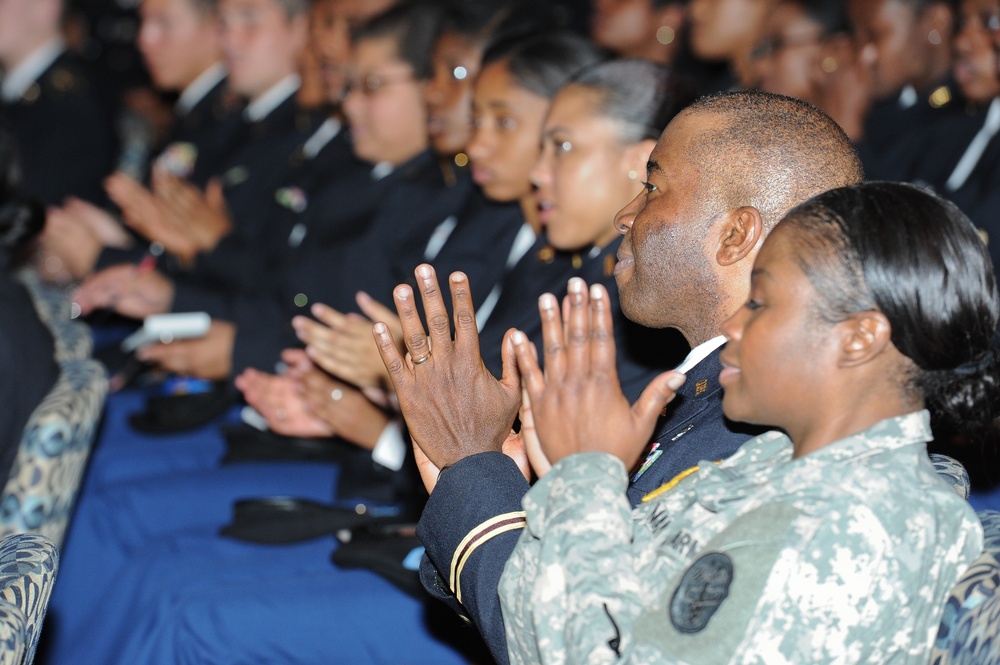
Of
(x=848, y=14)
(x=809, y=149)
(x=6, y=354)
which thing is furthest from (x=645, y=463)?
(x=848, y=14)

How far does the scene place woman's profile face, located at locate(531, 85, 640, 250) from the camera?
220cm

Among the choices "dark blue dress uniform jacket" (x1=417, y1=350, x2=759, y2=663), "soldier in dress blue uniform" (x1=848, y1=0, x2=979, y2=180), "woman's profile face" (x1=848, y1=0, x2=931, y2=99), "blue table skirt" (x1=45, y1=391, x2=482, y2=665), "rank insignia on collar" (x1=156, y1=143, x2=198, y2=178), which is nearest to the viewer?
"dark blue dress uniform jacket" (x1=417, y1=350, x2=759, y2=663)

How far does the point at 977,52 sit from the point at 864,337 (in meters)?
2.52

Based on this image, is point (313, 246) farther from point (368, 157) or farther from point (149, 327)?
point (149, 327)

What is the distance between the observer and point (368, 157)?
3.35 metres

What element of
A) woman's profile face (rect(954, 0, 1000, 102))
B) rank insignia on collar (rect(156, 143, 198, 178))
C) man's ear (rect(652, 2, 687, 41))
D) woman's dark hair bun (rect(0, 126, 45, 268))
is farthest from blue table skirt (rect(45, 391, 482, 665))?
man's ear (rect(652, 2, 687, 41))

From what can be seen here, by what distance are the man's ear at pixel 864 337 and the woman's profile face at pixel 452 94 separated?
1904 mm

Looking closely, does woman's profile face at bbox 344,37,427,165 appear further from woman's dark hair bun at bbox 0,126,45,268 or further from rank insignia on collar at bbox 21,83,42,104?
rank insignia on collar at bbox 21,83,42,104

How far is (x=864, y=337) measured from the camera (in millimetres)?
1116

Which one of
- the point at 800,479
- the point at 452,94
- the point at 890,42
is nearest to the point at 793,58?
the point at 890,42

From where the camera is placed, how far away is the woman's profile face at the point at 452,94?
2951 mm

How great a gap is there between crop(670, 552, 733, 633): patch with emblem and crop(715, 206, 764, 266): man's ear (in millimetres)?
501

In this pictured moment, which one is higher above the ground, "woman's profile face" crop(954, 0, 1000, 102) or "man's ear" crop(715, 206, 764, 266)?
"woman's profile face" crop(954, 0, 1000, 102)

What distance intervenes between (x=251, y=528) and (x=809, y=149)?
1390 millimetres
